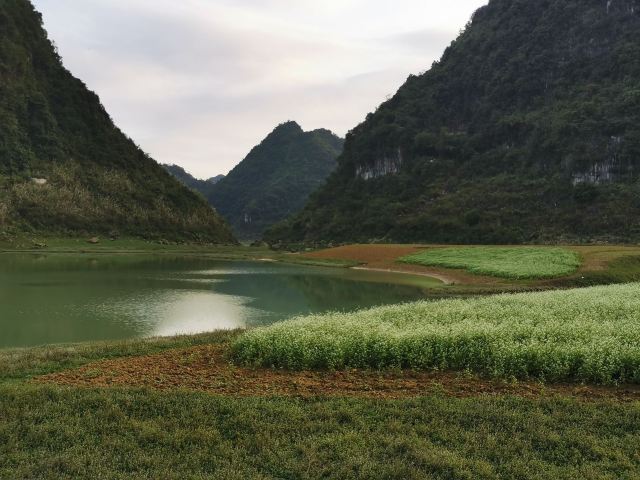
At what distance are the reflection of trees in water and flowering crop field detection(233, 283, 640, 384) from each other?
15168 mm

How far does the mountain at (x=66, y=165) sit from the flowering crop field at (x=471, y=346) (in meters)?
123

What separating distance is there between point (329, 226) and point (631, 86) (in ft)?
352

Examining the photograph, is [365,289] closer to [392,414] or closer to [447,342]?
[447,342]

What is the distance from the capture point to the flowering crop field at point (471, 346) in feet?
47.4

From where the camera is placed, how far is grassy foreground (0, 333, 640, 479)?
30.8ft

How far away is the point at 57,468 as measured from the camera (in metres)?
9.38

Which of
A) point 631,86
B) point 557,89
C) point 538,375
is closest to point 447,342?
point 538,375

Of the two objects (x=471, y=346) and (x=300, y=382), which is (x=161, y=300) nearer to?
(x=300, y=382)

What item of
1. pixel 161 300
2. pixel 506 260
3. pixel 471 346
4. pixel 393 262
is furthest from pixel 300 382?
pixel 393 262

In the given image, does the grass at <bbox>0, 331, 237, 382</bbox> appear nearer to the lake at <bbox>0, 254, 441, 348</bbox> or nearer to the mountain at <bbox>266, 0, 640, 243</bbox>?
the lake at <bbox>0, 254, 441, 348</bbox>

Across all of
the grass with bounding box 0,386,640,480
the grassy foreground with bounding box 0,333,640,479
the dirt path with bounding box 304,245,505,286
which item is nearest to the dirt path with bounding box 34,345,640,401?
the grassy foreground with bounding box 0,333,640,479

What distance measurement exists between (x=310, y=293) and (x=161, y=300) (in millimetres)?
14237

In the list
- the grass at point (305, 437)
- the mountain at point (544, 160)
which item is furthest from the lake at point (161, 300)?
the mountain at point (544, 160)

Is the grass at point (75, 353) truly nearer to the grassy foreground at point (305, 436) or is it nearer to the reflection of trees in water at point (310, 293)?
the grassy foreground at point (305, 436)
